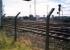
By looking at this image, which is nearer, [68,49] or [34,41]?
[68,49]

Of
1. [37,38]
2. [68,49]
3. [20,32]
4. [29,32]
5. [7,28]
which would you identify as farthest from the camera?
[7,28]

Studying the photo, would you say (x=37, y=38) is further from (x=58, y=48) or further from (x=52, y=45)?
(x=58, y=48)

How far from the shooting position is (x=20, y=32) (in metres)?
15.9

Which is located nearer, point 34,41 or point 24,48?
point 24,48

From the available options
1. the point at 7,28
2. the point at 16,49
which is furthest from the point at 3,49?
the point at 7,28

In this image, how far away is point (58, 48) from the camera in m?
10.1

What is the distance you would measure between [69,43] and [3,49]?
121 inches

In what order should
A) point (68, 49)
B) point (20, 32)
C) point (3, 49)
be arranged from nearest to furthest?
point (68, 49) → point (3, 49) → point (20, 32)

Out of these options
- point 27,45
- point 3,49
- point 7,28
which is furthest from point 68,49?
point 7,28

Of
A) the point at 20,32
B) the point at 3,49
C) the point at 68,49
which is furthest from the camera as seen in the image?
the point at 20,32

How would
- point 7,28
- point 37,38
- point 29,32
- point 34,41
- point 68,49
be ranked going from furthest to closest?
point 7,28
point 29,32
point 37,38
point 34,41
point 68,49

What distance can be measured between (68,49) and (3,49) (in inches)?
117

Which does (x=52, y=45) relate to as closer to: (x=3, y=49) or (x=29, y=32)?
(x=3, y=49)

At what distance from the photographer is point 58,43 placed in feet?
34.5
